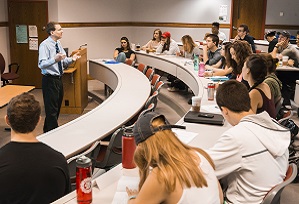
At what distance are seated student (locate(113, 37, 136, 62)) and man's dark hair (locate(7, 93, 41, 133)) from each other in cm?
594

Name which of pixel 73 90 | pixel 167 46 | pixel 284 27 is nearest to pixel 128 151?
pixel 73 90

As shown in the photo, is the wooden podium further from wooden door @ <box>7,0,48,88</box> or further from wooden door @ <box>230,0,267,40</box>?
wooden door @ <box>230,0,267,40</box>

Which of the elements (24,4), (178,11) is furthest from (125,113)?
(178,11)

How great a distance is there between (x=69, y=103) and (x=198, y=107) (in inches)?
153

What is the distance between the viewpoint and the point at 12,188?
82.2 inches

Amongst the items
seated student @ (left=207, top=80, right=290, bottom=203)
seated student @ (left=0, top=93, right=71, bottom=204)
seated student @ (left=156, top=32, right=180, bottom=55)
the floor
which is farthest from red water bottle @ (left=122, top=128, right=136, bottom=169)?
seated student @ (left=156, top=32, right=180, bottom=55)

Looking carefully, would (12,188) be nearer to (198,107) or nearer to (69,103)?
(198,107)

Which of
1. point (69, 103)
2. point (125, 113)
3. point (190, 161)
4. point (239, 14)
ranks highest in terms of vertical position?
point (239, 14)

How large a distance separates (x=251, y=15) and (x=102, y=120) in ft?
29.5

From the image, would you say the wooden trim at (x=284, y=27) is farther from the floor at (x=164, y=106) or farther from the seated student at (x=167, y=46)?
the floor at (x=164, y=106)

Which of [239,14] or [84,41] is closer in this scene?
[84,41]

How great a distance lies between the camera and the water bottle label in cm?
202

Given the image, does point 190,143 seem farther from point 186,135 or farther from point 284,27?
point 284,27

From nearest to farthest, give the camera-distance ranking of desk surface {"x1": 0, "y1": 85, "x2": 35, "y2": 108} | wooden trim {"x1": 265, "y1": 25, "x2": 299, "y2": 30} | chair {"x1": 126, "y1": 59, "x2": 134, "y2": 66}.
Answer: desk surface {"x1": 0, "y1": 85, "x2": 35, "y2": 108}, chair {"x1": 126, "y1": 59, "x2": 134, "y2": 66}, wooden trim {"x1": 265, "y1": 25, "x2": 299, "y2": 30}
